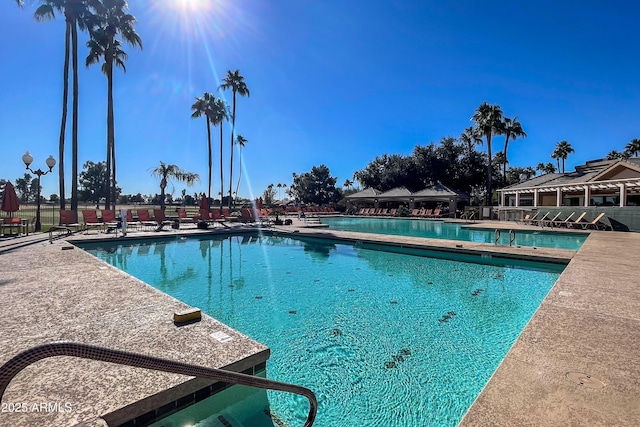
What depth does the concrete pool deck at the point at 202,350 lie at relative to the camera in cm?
203

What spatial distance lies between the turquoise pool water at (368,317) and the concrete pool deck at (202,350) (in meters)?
0.83

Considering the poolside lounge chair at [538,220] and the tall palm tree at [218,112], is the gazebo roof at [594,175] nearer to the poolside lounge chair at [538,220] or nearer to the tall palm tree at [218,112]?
the poolside lounge chair at [538,220]

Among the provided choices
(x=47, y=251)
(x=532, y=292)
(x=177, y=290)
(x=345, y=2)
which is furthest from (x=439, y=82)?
(x=47, y=251)

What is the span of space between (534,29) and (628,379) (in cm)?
1780

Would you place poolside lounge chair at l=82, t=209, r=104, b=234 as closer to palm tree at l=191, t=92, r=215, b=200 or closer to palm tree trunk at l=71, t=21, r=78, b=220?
palm tree trunk at l=71, t=21, r=78, b=220

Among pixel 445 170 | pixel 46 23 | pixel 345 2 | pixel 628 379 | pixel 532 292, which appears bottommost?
pixel 532 292

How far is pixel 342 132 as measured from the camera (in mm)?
31562

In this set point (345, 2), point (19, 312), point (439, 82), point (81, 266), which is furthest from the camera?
point (439, 82)

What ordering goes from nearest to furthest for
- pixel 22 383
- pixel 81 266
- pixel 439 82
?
pixel 22 383 → pixel 81 266 → pixel 439 82

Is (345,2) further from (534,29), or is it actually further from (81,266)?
(81,266)

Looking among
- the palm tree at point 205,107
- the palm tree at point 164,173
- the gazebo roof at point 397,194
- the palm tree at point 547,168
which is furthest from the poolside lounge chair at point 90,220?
the palm tree at point 547,168

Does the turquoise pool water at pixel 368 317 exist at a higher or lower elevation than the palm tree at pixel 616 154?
lower

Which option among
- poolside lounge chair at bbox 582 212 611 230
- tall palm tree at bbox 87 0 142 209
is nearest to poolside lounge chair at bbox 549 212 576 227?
poolside lounge chair at bbox 582 212 611 230

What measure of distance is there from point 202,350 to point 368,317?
10.5 feet
